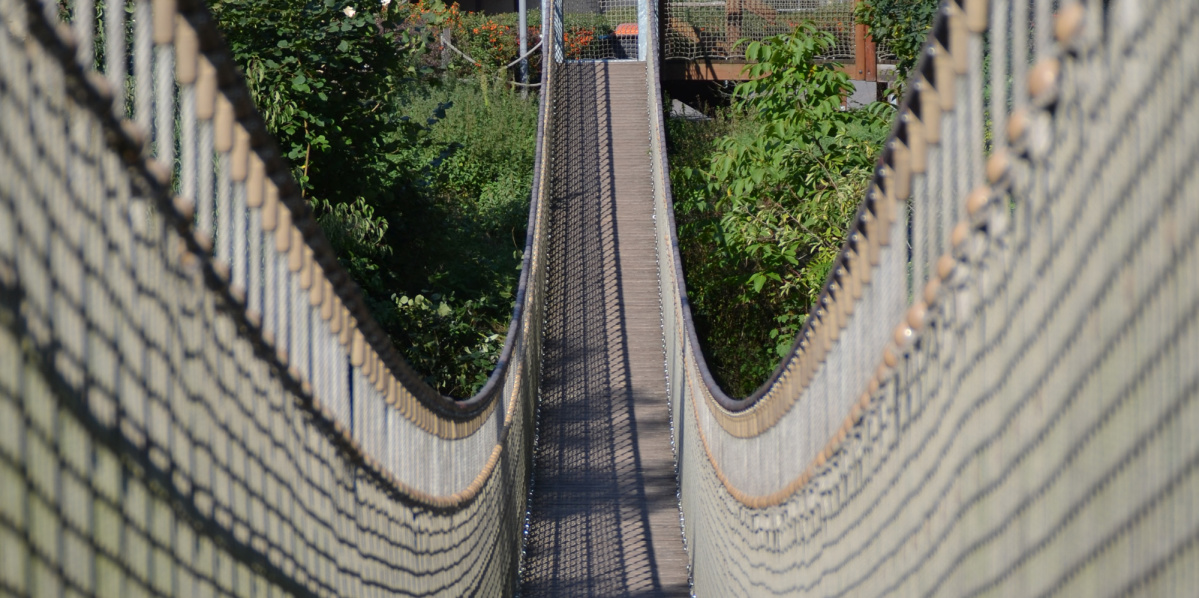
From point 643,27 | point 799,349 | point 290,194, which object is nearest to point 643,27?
point 643,27

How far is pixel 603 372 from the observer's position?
6.17 m

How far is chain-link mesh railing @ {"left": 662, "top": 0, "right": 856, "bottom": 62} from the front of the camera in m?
10.1

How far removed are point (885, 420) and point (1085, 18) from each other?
65cm

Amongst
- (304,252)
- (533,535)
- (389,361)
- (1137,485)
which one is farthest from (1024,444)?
(533,535)

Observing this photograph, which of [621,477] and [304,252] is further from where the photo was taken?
[621,477]

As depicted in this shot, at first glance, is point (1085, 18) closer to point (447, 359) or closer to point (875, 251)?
point (875, 251)

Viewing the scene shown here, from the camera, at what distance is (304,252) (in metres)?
1.42

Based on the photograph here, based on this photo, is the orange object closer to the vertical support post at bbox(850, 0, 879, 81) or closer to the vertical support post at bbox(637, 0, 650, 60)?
the vertical support post at bbox(637, 0, 650, 60)

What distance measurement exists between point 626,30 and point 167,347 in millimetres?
11161

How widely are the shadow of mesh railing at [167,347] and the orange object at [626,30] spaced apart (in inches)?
397

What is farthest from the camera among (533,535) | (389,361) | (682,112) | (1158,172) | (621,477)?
(682,112)

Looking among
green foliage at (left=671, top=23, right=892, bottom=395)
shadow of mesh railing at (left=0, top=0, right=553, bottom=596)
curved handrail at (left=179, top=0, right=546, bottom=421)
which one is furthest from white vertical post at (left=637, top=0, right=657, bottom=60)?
shadow of mesh railing at (left=0, top=0, right=553, bottom=596)

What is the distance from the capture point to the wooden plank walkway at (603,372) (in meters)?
4.35

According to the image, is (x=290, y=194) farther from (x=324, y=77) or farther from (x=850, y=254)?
(x=324, y=77)
